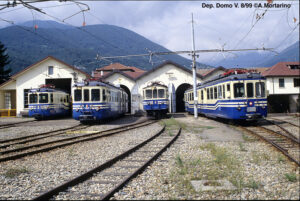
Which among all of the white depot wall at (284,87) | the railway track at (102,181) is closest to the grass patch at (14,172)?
the railway track at (102,181)

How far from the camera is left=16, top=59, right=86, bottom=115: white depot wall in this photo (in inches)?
1266

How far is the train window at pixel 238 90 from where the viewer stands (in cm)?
1443

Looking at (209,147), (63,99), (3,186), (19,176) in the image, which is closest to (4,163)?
(19,176)

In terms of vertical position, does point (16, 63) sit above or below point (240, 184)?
above

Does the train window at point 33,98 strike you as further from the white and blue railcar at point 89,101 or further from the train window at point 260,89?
the train window at point 260,89

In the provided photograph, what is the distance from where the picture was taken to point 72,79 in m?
32.3

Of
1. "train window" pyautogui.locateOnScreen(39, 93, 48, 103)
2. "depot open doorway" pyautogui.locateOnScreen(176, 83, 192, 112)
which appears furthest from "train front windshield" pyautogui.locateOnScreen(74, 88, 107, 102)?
"depot open doorway" pyautogui.locateOnScreen(176, 83, 192, 112)

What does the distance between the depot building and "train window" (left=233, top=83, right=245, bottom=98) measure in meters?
16.3

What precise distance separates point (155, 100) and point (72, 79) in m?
13.8

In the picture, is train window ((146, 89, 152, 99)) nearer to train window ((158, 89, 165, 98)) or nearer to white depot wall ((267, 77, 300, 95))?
train window ((158, 89, 165, 98))

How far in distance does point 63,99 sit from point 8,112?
9.42m

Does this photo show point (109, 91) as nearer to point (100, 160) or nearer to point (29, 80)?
point (100, 160)

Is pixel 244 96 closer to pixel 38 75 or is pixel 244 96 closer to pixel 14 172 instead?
pixel 14 172

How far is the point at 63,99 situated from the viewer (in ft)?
92.2
